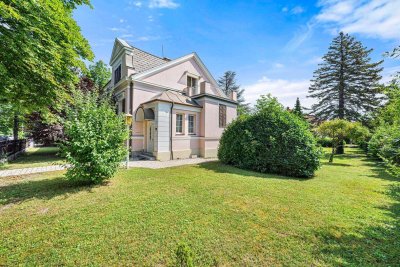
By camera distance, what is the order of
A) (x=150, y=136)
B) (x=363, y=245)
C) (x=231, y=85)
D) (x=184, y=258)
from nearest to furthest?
1. (x=184, y=258)
2. (x=363, y=245)
3. (x=150, y=136)
4. (x=231, y=85)

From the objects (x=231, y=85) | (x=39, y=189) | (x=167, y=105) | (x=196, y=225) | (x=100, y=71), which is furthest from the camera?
(x=231, y=85)

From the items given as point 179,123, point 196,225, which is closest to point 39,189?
point 196,225

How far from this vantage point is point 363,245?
10.8 feet

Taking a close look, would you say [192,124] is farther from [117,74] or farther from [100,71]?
[100,71]

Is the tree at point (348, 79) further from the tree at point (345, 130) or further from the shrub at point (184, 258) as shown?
the shrub at point (184, 258)

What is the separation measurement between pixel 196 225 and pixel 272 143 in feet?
23.0

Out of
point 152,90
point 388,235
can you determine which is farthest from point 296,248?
point 152,90

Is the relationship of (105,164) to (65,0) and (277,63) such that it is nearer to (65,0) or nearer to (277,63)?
(65,0)

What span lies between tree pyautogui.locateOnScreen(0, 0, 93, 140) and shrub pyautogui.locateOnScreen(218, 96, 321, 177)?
8161mm

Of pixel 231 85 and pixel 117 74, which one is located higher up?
→ pixel 231 85

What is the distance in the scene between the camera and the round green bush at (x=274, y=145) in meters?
8.83

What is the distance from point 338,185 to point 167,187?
6.91 m

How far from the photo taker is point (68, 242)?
314 centimetres

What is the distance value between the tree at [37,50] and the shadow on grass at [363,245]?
7.23m
